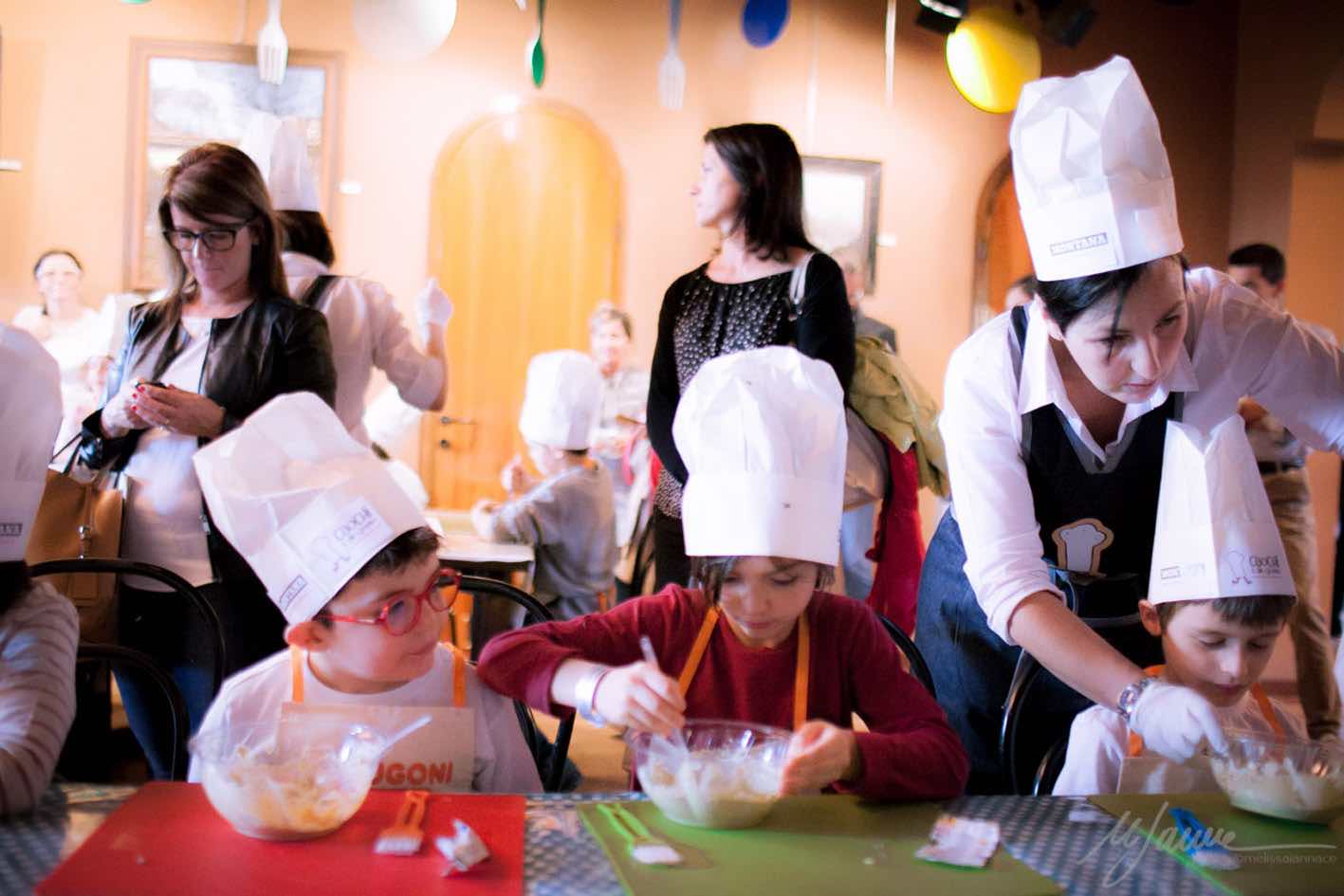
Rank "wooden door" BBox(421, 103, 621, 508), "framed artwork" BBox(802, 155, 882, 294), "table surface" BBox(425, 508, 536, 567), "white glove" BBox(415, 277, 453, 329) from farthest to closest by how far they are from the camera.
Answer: "framed artwork" BBox(802, 155, 882, 294) → "wooden door" BBox(421, 103, 621, 508) → "table surface" BBox(425, 508, 536, 567) → "white glove" BBox(415, 277, 453, 329)

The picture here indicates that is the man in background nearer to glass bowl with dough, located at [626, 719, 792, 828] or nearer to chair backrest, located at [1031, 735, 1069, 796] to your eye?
chair backrest, located at [1031, 735, 1069, 796]

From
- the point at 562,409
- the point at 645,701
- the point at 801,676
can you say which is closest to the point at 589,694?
the point at 645,701

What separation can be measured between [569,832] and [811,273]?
162 cm

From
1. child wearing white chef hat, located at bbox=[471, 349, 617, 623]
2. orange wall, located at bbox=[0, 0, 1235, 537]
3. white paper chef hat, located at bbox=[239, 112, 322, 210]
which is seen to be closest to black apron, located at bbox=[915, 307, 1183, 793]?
white paper chef hat, located at bbox=[239, 112, 322, 210]

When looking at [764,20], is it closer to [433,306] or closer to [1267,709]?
[433,306]

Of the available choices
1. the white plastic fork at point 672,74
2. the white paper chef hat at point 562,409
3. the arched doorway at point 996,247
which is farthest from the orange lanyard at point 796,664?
the arched doorway at point 996,247

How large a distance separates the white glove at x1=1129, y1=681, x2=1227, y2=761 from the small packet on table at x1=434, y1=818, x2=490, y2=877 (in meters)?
0.79

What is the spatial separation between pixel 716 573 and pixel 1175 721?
575 millimetres

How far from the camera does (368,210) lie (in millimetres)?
6102

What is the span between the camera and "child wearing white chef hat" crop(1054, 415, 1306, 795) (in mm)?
1566

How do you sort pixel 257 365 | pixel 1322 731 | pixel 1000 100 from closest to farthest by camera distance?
pixel 257 365, pixel 1322 731, pixel 1000 100

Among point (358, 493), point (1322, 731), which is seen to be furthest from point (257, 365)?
point (1322, 731)

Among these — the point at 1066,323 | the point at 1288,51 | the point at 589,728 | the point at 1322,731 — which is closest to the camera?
the point at 1066,323

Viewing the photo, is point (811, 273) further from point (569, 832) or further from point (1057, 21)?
point (1057, 21)
